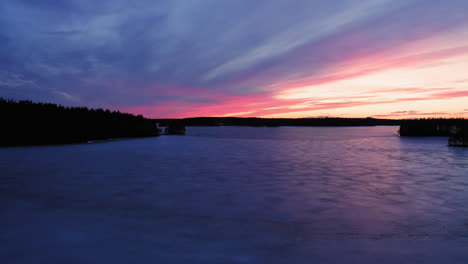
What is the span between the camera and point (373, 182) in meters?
10.8

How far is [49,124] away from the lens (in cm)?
2766

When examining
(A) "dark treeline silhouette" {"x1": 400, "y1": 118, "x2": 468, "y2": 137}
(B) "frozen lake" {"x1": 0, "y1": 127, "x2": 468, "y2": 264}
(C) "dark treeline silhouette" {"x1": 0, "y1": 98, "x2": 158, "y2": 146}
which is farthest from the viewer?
(A) "dark treeline silhouette" {"x1": 400, "y1": 118, "x2": 468, "y2": 137}

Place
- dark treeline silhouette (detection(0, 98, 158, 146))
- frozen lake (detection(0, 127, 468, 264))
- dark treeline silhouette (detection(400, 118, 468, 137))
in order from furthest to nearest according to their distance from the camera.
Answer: dark treeline silhouette (detection(400, 118, 468, 137))
dark treeline silhouette (detection(0, 98, 158, 146))
frozen lake (detection(0, 127, 468, 264))

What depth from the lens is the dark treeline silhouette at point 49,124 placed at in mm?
25031

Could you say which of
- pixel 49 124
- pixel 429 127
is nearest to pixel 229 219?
pixel 49 124

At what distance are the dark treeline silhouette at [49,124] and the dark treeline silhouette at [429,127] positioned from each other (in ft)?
176

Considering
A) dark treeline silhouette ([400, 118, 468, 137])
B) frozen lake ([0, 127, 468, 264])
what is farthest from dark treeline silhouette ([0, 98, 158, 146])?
dark treeline silhouette ([400, 118, 468, 137])

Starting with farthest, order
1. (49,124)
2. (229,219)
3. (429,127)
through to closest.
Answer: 1. (429,127)
2. (49,124)
3. (229,219)

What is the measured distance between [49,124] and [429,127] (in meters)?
60.4

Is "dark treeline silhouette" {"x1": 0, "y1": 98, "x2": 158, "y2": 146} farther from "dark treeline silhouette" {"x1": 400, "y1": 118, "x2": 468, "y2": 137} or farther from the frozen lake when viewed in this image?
"dark treeline silhouette" {"x1": 400, "y1": 118, "x2": 468, "y2": 137}

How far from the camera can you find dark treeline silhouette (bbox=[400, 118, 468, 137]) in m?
49.9

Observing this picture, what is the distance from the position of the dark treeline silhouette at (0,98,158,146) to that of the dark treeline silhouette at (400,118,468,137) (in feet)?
176

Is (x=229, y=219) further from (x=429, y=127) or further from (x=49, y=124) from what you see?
(x=429, y=127)

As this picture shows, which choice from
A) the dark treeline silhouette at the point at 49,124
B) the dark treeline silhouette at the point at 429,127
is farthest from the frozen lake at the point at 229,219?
the dark treeline silhouette at the point at 429,127
